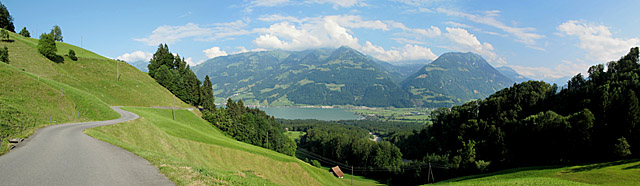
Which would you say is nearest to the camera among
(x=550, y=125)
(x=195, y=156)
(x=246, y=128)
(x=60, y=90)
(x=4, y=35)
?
(x=195, y=156)

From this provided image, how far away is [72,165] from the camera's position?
451 inches

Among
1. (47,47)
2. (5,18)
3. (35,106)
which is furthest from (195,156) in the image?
(5,18)

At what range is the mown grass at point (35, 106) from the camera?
59.2 ft

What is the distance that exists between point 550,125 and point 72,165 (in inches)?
2292

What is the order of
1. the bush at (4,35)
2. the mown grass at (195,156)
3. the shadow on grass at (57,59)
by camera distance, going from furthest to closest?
the shadow on grass at (57,59) → the bush at (4,35) → the mown grass at (195,156)

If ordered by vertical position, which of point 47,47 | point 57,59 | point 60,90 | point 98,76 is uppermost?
point 47,47

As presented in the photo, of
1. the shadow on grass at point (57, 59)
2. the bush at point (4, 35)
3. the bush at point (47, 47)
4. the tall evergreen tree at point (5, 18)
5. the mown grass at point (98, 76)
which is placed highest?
the tall evergreen tree at point (5, 18)

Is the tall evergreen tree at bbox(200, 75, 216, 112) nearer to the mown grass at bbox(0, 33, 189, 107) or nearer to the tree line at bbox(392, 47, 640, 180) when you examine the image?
the mown grass at bbox(0, 33, 189, 107)

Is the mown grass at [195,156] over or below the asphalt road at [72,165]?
below

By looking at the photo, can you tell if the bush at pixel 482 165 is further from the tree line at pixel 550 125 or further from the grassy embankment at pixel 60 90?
the grassy embankment at pixel 60 90

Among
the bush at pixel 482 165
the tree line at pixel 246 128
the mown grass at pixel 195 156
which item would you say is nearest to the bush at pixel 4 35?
the mown grass at pixel 195 156

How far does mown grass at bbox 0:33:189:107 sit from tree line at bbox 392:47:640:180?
64308mm

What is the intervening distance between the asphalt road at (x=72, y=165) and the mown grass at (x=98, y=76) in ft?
130

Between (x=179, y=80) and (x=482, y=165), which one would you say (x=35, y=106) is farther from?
(x=482, y=165)
